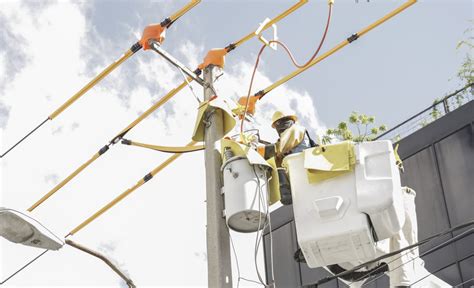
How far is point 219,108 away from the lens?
5613 mm

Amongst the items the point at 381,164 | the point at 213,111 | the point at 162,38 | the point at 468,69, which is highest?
the point at 468,69

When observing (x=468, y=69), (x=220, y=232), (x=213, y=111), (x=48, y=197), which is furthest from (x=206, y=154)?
(x=468, y=69)

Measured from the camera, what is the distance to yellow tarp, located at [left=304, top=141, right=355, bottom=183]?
476 centimetres

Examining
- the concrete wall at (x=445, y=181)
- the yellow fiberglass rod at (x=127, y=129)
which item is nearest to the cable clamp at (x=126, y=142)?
the yellow fiberglass rod at (x=127, y=129)

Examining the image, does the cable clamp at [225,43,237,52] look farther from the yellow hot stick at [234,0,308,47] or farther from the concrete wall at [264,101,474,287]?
the concrete wall at [264,101,474,287]

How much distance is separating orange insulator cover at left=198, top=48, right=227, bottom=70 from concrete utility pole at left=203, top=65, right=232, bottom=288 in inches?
14.4

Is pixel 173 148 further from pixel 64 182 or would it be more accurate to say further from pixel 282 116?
pixel 64 182

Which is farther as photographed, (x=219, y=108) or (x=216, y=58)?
(x=216, y=58)

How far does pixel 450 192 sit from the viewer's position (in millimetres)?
11367

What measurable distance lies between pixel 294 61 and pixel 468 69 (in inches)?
642

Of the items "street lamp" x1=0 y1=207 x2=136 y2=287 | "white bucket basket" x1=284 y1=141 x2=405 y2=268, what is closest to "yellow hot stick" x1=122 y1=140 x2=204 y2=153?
"white bucket basket" x1=284 y1=141 x2=405 y2=268

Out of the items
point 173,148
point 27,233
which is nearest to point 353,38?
point 173,148

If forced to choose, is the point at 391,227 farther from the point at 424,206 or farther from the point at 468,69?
the point at 468,69

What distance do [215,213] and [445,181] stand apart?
7.56 meters
